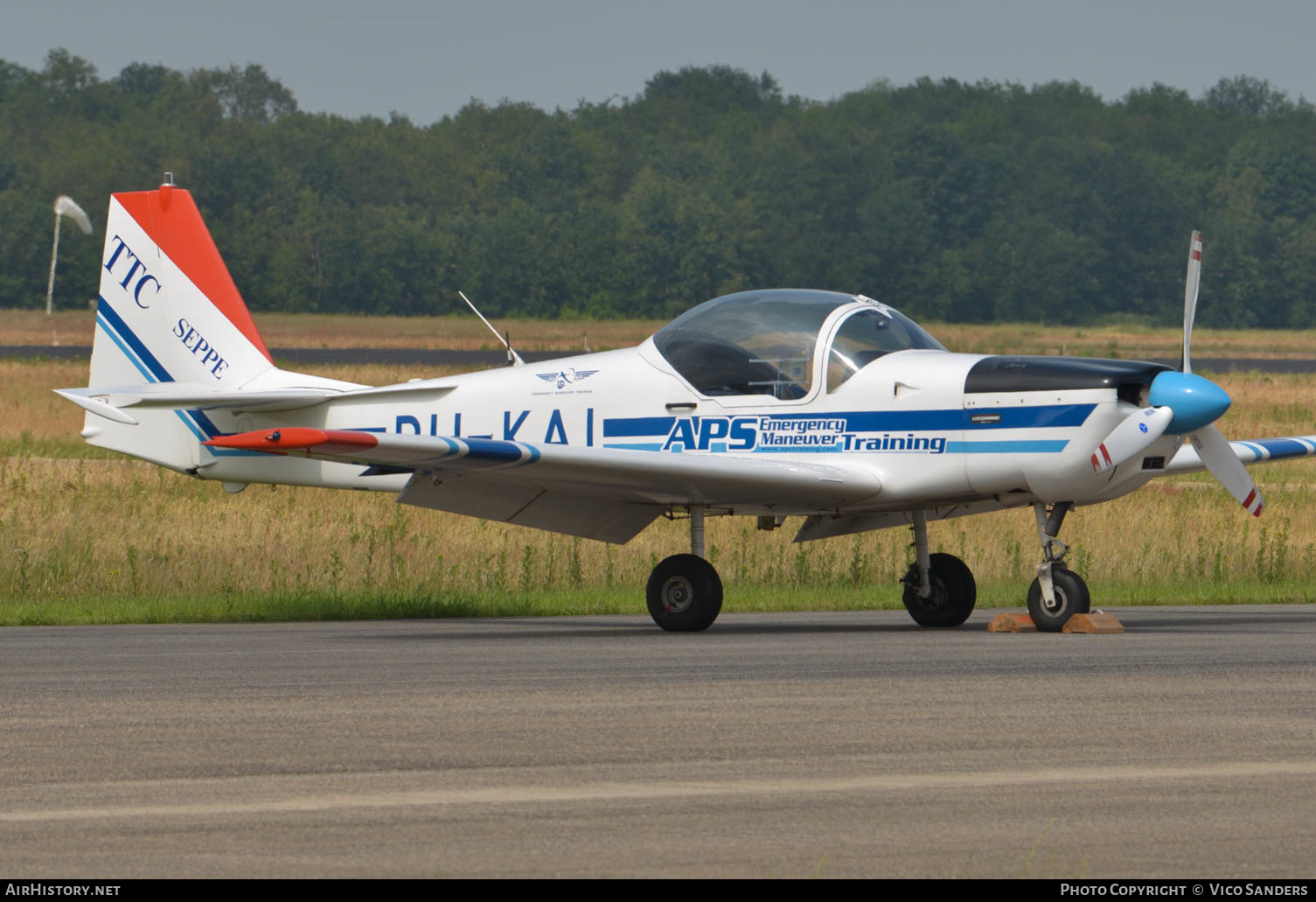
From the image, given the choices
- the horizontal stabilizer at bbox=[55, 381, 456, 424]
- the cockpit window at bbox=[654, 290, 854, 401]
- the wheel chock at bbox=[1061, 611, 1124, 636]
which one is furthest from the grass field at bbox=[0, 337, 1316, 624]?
the wheel chock at bbox=[1061, 611, 1124, 636]

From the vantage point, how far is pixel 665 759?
7523 mm

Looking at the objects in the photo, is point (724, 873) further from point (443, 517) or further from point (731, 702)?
point (443, 517)

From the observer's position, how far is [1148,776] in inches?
278

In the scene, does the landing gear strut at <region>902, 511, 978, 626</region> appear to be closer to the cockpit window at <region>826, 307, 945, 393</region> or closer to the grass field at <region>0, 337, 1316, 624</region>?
the cockpit window at <region>826, 307, 945, 393</region>

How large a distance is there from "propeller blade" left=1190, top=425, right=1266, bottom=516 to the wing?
232 cm

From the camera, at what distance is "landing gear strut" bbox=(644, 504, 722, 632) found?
1370 centimetres

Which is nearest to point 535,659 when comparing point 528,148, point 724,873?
point 724,873

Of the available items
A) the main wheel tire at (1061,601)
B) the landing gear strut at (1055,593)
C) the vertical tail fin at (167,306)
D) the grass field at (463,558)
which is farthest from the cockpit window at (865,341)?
the vertical tail fin at (167,306)

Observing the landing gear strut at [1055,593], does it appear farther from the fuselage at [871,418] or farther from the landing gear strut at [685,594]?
the landing gear strut at [685,594]

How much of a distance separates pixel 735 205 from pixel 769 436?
315 ft

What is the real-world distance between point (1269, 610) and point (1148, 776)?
31.0 feet

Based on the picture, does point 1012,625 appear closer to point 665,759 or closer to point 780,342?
point 780,342

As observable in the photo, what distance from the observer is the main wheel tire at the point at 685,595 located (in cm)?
1370

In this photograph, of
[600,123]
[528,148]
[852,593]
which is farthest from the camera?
[600,123]
